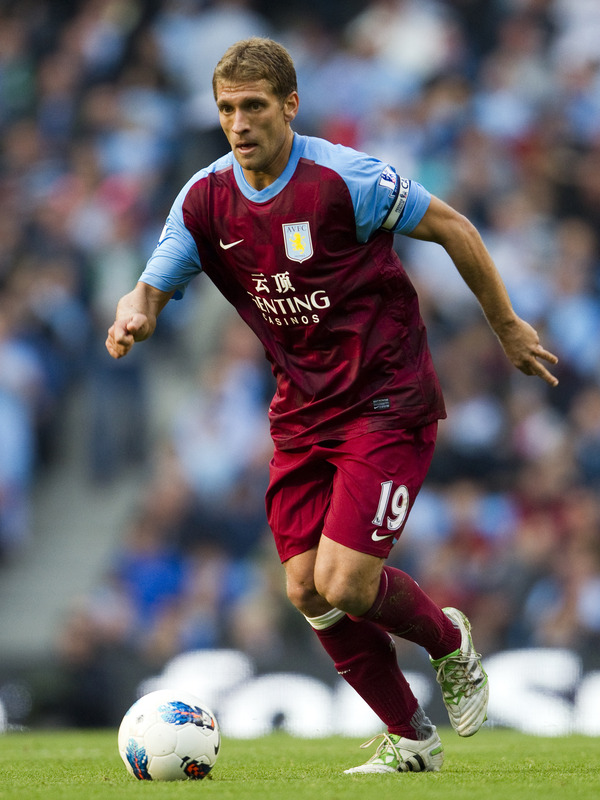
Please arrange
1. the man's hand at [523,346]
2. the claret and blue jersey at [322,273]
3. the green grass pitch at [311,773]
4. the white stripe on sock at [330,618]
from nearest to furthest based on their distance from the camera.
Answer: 1. the green grass pitch at [311,773]
2. the claret and blue jersey at [322,273]
3. the man's hand at [523,346]
4. the white stripe on sock at [330,618]

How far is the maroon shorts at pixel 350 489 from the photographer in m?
4.36

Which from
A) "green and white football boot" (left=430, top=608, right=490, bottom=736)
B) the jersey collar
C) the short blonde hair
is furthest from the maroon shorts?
the short blonde hair

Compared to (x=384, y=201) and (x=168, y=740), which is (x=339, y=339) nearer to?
(x=384, y=201)

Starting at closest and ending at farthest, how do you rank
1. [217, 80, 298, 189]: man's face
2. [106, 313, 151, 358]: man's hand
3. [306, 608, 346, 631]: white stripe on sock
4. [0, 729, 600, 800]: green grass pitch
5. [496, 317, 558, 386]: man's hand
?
[0, 729, 600, 800]: green grass pitch < [106, 313, 151, 358]: man's hand < [217, 80, 298, 189]: man's face < [496, 317, 558, 386]: man's hand < [306, 608, 346, 631]: white stripe on sock

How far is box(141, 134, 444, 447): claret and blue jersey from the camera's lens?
4391mm

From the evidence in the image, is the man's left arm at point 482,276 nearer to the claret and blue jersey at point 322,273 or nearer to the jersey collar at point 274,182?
the claret and blue jersey at point 322,273

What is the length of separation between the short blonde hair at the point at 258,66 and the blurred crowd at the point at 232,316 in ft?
16.3

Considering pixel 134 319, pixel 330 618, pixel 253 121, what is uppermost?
pixel 253 121

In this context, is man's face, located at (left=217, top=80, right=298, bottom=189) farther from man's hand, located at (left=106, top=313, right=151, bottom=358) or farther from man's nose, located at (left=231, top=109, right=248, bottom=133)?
man's hand, located at (left=106, top=313, right=151, bottom=358)

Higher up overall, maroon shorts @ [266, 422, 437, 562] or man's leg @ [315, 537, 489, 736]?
maroon shorts @ [266, 422, 437, 562]

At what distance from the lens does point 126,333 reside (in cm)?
413

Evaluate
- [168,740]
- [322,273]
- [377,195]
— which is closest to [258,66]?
[377,195]

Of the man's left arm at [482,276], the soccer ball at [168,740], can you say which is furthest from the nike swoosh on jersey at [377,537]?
the soccer ball at [168,740]

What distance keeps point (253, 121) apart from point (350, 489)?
136 cm
